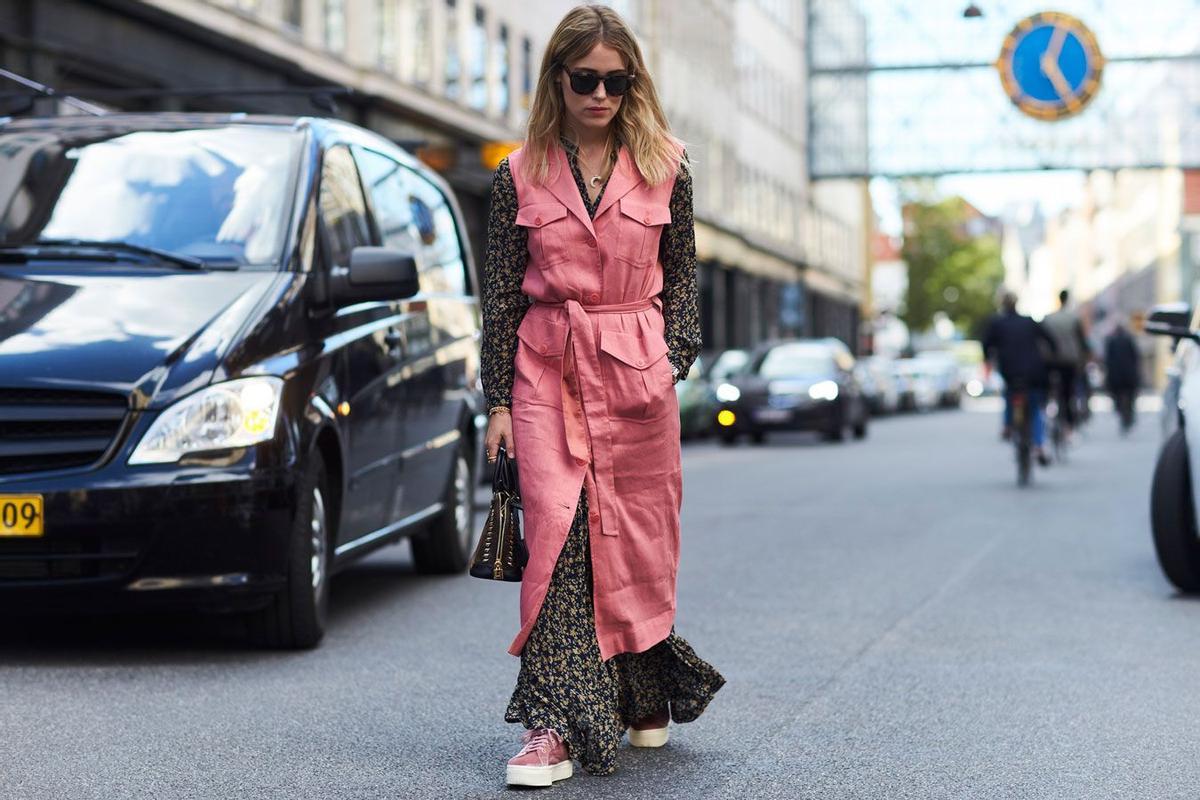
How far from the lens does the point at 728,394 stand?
101 ft

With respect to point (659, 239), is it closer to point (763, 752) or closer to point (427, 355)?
point (763, 752)

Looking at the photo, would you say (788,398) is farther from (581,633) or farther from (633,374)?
(581,633)

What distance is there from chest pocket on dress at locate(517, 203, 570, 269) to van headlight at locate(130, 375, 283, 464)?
2.22 meters

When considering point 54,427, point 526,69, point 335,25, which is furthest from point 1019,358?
point 526,69

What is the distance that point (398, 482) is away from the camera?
905cm

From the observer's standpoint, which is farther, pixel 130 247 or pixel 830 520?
pixel 830 520

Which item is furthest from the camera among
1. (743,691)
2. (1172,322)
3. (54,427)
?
(1172,322)

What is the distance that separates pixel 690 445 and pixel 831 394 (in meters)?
2.22

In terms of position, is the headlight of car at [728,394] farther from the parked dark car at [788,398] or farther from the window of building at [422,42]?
the window of building at [422,42]

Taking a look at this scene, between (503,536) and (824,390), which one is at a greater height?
(503,536)

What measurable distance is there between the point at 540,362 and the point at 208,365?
219 centimetres

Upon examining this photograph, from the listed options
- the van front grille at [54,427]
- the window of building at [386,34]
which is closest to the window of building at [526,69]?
the window of building at [386,34]

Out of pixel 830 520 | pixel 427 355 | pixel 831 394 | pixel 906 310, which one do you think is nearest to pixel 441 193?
pixel 427 355

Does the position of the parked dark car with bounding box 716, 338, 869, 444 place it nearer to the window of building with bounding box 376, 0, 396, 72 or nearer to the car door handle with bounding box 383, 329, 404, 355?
the window of building with bounding box 376, 0, 396, 72
